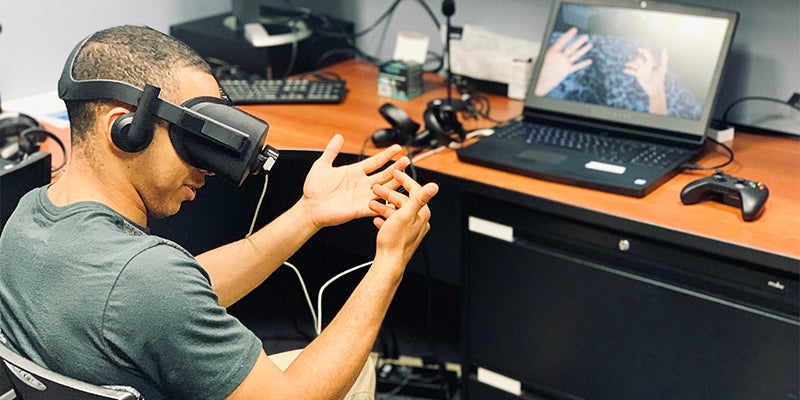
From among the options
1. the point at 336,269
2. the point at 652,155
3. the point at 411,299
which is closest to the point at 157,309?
the point at 336,269

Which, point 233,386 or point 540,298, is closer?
point 233,386

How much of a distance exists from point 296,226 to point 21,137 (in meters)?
0.71

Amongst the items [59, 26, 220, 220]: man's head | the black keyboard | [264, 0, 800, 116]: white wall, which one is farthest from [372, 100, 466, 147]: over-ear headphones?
[59, 26, 220, 220]: man's head

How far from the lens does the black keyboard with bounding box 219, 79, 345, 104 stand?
213cm

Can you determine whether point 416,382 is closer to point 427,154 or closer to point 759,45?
point 427,154

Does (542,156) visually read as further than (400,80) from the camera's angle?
No

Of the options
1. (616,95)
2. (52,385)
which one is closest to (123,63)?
(52,385)

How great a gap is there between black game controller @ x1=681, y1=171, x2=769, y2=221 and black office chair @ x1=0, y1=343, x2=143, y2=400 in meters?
0.98

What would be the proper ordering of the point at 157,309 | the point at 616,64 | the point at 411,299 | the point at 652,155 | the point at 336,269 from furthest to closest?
the point at 411,299 → the point at 616,64 → the point at 652,155 → the point at 336,269 → the point at 157,309

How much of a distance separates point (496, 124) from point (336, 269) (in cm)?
62

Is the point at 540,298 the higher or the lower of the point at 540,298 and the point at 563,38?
the lower

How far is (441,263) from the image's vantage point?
2.49 meters

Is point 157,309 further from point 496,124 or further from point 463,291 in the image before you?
point 496,124

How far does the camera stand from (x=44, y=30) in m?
2.23
